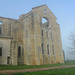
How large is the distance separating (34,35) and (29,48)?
303cm

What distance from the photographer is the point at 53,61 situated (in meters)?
26.8

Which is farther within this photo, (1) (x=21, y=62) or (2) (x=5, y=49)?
(1) (x=21, y=62)

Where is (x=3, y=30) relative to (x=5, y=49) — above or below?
above

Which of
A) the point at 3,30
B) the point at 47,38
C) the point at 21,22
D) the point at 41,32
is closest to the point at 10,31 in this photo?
the point at 3,30

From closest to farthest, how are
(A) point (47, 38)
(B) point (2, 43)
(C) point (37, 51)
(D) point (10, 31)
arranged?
1. (B) point (2, 43)
2. (C) point (37, 51)
3. (D) point (10, 31)
4. (A) point (47, 38)

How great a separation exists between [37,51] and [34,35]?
3553 mm

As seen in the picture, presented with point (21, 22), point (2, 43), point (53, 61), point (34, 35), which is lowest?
point (53, 61)

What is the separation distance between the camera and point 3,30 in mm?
24094

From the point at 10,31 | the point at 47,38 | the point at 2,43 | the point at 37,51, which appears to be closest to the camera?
the point at 2,43

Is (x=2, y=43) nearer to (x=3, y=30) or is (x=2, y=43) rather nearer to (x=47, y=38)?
(x=3, y=30)

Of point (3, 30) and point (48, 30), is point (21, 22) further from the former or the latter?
point (48, 30)

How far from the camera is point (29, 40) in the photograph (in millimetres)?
23609

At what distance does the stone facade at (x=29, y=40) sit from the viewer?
68.6 ft

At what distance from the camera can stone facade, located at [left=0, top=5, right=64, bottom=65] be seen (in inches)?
823
